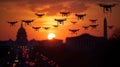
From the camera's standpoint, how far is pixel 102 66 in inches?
2744

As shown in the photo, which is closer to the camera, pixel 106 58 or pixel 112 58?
pixel 112 58

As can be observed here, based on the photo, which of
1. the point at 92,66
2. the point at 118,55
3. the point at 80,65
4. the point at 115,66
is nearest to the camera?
the point at 115,66

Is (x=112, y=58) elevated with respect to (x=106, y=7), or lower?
lower

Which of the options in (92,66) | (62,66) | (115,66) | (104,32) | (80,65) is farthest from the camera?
(104,32)

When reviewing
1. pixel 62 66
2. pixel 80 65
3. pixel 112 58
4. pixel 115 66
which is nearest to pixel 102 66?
pixel 112 58

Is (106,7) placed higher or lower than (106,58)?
Answer: higher

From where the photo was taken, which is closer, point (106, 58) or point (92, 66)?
point (106, 58)

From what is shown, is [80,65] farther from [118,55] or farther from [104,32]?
[104,32]

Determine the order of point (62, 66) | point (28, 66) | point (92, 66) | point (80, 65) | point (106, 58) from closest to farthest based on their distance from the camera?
point (106, 58)
point (92, 66)
point (80, 65)
point (62, 66)
point (28, 66)

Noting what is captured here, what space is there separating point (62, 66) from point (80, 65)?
8234 millimetres

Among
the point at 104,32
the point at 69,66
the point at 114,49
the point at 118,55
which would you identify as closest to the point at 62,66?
the point at 69,66

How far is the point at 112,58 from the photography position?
67.6 m

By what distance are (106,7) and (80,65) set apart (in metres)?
27.3

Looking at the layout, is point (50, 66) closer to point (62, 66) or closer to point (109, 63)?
point (62, 66)
